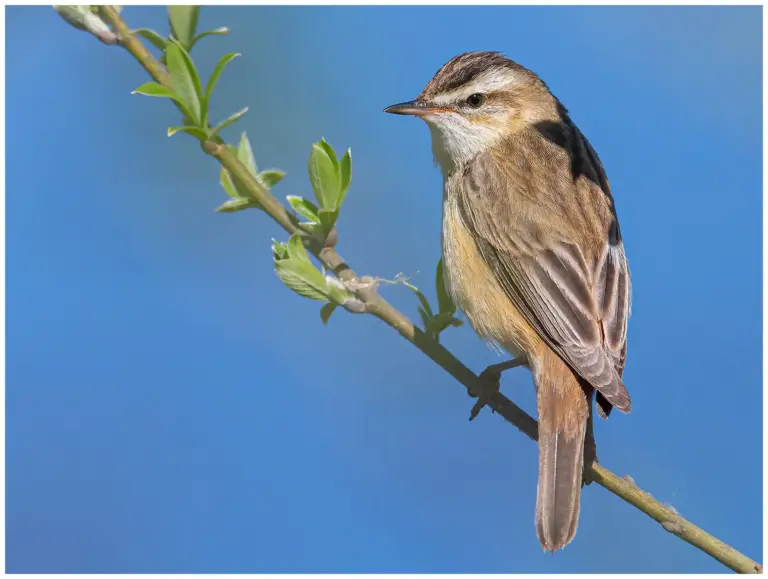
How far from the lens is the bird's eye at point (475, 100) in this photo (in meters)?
3.48

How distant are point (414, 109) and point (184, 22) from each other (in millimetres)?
1464

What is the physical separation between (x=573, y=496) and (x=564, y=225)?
1138 mm

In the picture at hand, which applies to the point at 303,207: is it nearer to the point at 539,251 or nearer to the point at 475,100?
the point at 539,251

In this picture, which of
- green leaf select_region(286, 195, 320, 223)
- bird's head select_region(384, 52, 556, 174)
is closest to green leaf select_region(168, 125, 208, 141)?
green leaf select_region(286, 195, 320, 223)

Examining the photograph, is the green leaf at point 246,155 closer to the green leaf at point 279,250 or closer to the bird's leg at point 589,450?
the green leaf at point 279,250

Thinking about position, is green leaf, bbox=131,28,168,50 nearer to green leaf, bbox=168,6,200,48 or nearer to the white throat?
green leaf, bbox=168,6,200,48

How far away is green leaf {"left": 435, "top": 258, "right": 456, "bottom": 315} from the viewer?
218 centimetres

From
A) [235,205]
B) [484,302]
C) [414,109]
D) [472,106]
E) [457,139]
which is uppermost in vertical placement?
[472,106]

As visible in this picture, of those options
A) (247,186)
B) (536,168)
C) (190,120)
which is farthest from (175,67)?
(536,168)

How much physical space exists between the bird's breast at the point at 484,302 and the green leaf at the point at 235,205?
1.11 meters

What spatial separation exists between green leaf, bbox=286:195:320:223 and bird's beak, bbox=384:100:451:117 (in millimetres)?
1088

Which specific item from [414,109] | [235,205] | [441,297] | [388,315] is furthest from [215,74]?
[414,109]

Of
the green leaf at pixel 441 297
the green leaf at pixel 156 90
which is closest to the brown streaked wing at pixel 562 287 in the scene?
the green leaf at pixel 441 297

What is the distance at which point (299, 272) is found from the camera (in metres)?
1.90
